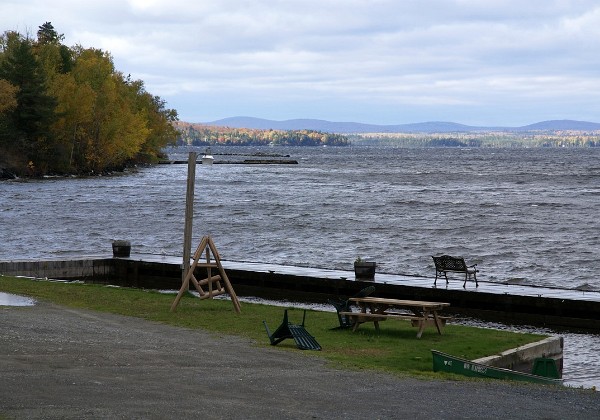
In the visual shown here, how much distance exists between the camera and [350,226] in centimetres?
6688

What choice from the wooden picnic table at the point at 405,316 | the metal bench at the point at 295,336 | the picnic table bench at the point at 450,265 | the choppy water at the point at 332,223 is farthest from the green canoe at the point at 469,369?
the picnic table bench at the point at 450,265

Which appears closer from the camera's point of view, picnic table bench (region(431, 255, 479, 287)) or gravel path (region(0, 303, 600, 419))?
gravel path (region(0, 303, 600, 419))

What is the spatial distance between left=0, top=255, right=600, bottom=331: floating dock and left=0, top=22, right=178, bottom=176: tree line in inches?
2921

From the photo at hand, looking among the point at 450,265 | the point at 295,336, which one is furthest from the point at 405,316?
the point at 450,265

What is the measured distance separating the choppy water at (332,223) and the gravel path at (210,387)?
8001 mm

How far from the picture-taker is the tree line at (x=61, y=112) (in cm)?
10738

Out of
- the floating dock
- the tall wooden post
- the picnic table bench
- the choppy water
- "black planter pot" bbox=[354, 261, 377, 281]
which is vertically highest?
the tall wooden post

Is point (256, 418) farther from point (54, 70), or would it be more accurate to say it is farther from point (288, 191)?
point (54, 70)

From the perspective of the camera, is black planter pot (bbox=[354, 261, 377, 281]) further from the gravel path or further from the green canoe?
the green canoe

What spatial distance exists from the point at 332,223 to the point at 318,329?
48.9 metres

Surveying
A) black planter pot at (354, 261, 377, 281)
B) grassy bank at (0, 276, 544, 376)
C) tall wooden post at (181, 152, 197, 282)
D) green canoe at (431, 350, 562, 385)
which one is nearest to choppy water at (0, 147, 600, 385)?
grassy bank at (0, 276, 544, 376)

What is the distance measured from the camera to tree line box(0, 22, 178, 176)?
10738cm

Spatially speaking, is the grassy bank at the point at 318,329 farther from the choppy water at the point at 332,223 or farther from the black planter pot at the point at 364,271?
the black planter pot at the point at 364,271

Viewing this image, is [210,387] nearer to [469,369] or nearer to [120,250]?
[469,369]
